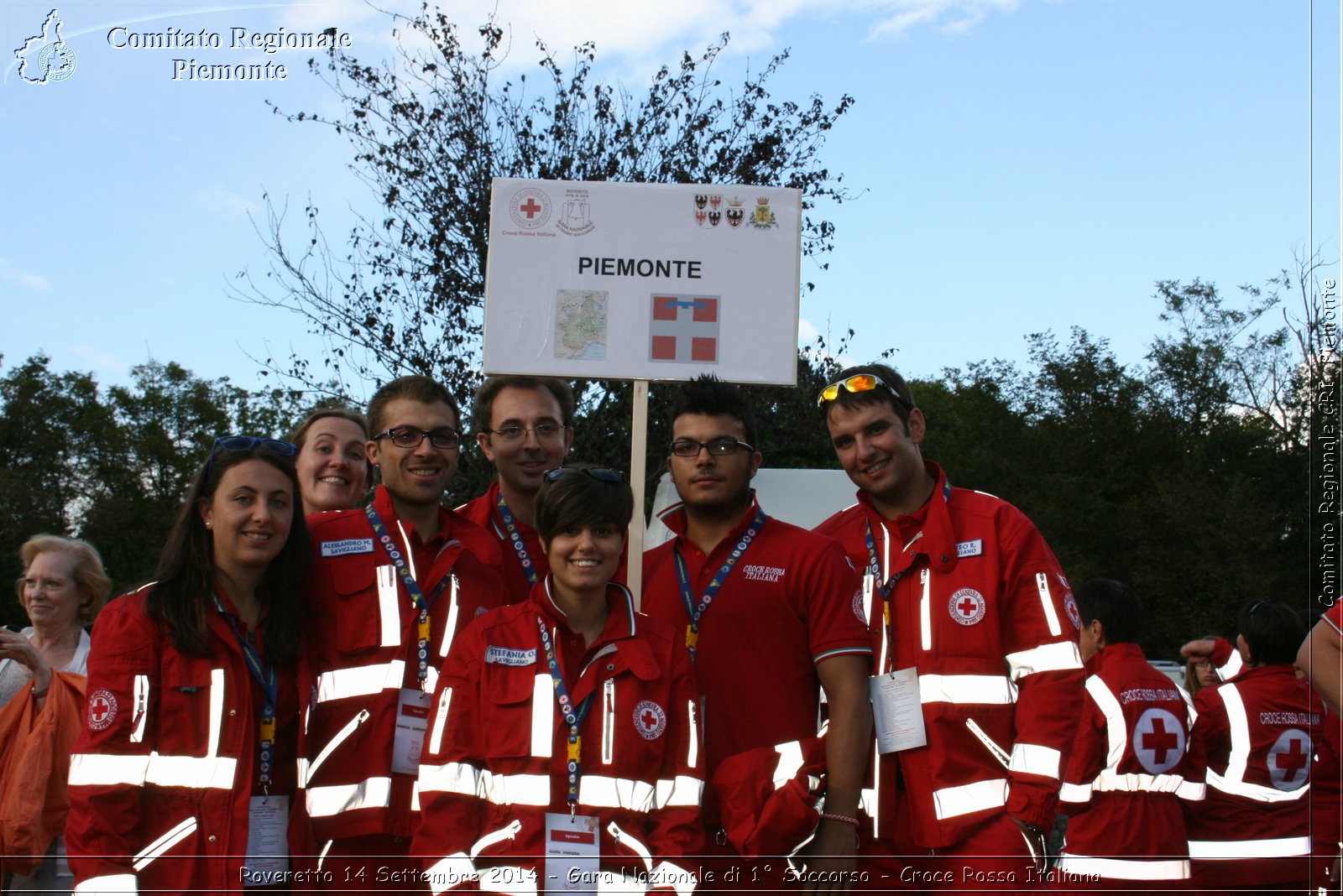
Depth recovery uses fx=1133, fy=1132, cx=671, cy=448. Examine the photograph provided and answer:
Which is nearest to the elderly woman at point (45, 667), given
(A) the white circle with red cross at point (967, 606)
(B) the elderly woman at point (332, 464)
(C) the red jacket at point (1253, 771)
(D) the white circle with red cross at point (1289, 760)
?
(B) the elderly woman at point (332, 464)

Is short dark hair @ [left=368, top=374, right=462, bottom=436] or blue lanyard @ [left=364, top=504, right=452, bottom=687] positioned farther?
short dark hair @ [left=368, top=374, right=462, bottom=436]

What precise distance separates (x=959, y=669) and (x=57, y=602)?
4156 mm

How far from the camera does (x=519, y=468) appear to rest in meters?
4.45

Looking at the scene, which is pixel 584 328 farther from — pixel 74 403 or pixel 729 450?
pixel 74 403

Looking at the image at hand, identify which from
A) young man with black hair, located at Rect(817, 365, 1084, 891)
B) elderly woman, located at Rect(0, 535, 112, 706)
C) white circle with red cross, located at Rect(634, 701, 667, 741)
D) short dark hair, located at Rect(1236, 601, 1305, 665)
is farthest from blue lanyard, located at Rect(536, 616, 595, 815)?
short dark hair, located at Rect(1236, 601, 1305, 665)

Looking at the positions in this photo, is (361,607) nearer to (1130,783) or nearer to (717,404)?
(717,404)

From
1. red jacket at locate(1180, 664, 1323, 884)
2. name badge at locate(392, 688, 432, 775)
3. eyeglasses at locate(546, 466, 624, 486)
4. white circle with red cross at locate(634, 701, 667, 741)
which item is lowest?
red jacket at locate(1180, 664, 1323, 884)

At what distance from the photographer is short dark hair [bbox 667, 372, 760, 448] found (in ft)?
12.9

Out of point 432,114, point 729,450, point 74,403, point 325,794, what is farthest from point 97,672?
point 74,403

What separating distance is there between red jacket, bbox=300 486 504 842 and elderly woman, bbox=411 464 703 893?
475 mm

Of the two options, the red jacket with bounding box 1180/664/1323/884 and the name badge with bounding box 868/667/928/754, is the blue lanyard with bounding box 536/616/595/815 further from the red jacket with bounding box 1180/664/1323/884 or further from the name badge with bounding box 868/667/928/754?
the red jacket with bounding box 1180/664/1323/884

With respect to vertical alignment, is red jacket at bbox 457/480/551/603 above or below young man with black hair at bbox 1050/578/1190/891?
above

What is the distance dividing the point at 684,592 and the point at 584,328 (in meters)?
1.77

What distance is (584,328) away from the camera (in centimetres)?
524
